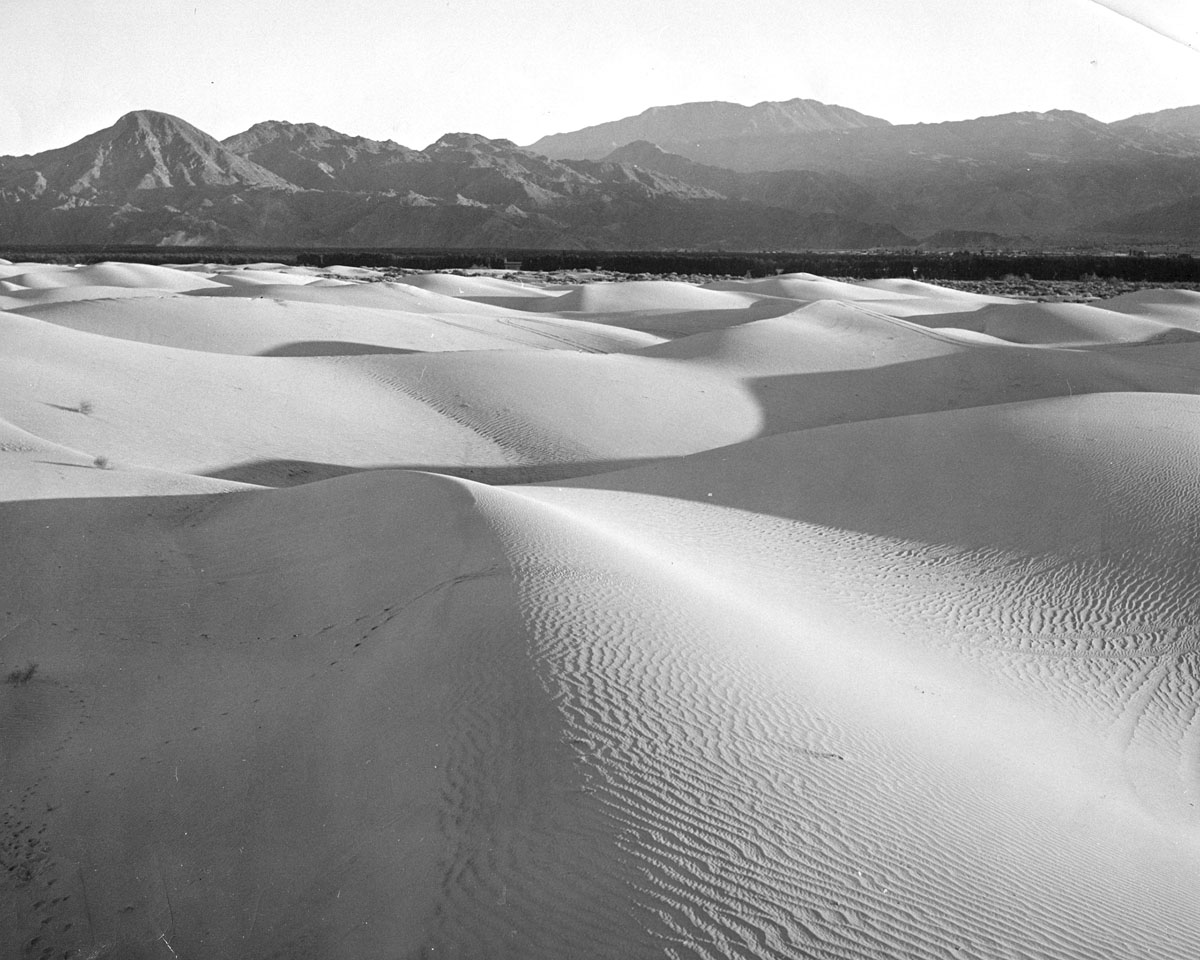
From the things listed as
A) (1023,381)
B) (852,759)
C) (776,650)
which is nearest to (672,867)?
(852,759)

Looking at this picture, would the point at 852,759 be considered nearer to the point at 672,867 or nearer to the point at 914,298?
the point at 672,867

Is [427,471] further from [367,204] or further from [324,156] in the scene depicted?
[324,156]

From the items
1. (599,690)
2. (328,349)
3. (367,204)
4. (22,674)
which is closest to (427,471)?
(22,674)

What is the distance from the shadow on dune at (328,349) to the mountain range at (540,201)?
305ft

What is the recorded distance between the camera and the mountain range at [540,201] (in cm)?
11869


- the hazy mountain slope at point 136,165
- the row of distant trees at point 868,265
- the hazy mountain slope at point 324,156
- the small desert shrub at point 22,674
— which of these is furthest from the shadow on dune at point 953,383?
the hazy mountain slope at point 324,156

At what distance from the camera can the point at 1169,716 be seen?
6.75m

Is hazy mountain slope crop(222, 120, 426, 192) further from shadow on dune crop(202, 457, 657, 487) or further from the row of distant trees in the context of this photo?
shadow on dune crop(202, 457, 657, 487)

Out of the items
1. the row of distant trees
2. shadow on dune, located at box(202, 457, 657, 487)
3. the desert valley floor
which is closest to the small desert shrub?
the desert valley floor

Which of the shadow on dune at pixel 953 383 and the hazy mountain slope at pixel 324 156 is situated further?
the hazy mountain slope at pixel 324 156

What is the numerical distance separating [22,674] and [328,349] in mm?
15891

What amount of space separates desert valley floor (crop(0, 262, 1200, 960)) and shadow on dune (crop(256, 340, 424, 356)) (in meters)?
6.84

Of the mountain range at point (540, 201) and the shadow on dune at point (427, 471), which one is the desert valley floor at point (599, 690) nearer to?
the shadow on dune at point (427, 471)

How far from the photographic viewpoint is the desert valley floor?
12.8ft
